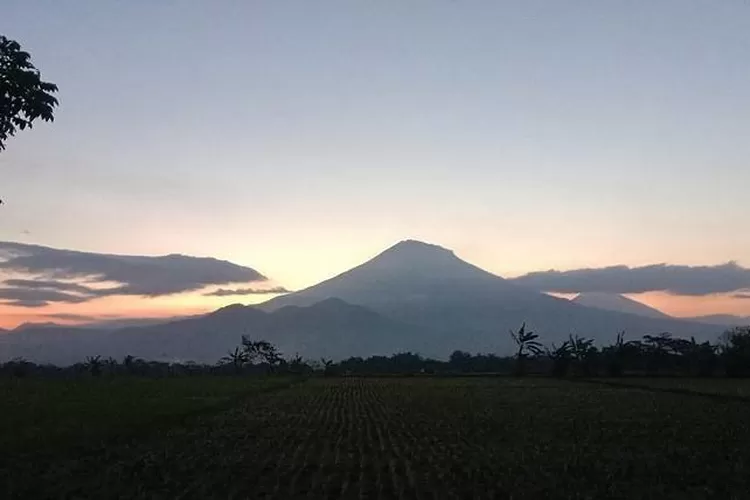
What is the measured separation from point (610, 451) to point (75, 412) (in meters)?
16.8

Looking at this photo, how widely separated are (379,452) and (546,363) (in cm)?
6853

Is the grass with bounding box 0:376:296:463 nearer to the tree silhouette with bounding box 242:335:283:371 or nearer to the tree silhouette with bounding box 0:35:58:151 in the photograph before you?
the tree silhouette with bounding box 0:35:58:151

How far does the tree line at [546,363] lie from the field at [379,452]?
4113 centimetres

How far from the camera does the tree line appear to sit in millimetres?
70750

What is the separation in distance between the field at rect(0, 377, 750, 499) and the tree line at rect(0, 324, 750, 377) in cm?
4113

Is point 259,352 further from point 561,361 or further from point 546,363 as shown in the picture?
point 561,361

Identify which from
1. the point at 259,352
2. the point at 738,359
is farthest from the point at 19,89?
the point at 259,352

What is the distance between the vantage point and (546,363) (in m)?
83.3

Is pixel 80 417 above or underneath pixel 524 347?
underneath

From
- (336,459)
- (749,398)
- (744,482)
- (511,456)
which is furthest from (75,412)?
(749,398)

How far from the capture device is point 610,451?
57.0ft

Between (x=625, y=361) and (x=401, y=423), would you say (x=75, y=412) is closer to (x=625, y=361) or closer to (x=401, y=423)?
(x=401, y=423)

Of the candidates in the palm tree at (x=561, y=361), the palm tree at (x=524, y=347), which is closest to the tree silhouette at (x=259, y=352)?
the palm tree at (x=524, y=347)

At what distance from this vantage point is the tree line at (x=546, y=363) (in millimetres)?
70750
